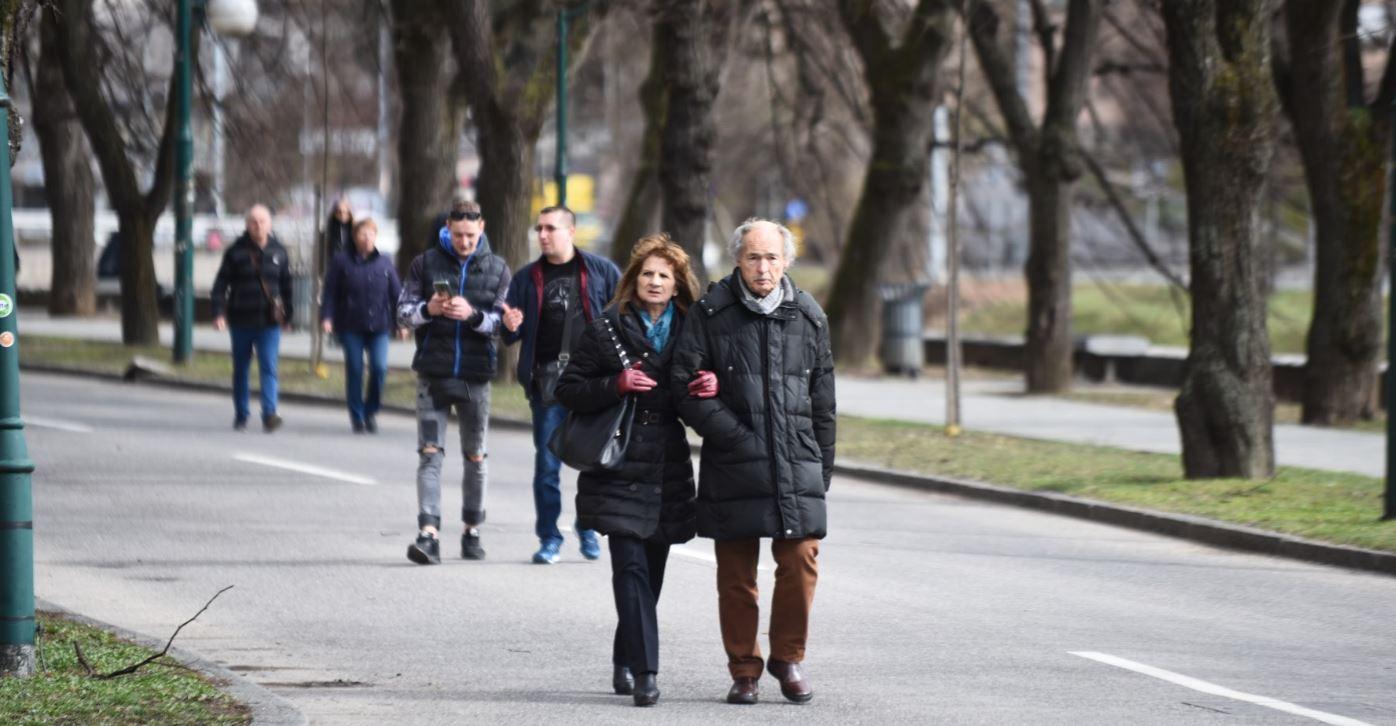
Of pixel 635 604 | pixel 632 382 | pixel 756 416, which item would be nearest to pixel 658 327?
pixel 632 382

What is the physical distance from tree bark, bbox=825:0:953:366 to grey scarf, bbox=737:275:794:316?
18184mm

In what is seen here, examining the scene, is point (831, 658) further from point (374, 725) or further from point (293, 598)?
point (293, 598)

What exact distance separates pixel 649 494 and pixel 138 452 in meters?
10.2

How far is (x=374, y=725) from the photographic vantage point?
725 cm

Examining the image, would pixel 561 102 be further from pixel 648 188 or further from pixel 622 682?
pixel 622 682

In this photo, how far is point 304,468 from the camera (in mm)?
15852

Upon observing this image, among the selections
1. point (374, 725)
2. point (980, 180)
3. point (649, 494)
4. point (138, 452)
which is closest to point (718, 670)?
point (649, 494)

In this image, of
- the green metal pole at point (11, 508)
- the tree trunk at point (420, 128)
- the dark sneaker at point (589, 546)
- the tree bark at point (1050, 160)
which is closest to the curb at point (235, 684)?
the green metal pole at point (11, 508)

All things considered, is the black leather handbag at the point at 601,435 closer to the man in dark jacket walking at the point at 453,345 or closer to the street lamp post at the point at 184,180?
the man in dark jacket walking at the point at 453,345

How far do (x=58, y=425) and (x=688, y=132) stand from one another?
23.5 feet

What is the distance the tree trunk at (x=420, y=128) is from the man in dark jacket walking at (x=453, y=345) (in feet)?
49.9

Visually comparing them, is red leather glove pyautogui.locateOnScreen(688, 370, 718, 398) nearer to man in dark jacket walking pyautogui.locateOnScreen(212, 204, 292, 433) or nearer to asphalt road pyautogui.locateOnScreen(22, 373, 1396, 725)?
asphalt road pyautogui.locateOnScreen(22, 373, 1396, 725)

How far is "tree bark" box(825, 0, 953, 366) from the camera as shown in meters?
26.9

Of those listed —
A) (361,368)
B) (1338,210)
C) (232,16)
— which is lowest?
(361,368)
